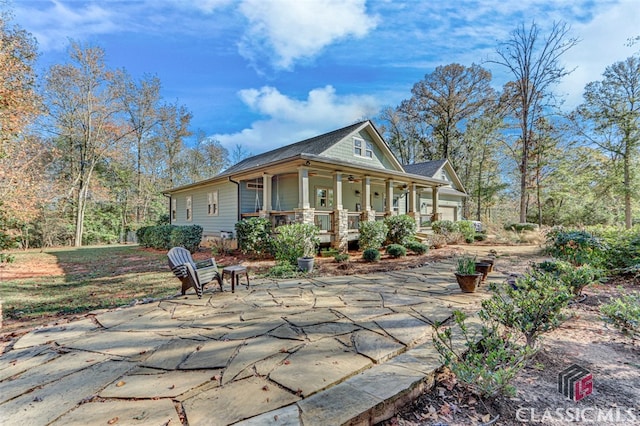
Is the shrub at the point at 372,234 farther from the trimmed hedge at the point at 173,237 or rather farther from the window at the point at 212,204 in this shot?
the window at the point at 212,204

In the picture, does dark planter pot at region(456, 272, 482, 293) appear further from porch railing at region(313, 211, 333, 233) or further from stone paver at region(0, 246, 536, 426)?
porch railing at region(313, 211, 333, 233)

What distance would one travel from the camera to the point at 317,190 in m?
13.3

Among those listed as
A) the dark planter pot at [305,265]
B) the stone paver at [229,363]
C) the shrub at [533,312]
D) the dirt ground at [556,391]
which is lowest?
the dirt ground at [556,391]

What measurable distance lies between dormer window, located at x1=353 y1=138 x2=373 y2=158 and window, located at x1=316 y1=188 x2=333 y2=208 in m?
2.39

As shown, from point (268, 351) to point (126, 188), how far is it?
24.7 metres

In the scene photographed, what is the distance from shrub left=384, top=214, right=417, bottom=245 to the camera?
11.6 m

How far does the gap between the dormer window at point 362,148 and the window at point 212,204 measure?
735cm

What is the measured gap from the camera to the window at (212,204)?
13820 mm

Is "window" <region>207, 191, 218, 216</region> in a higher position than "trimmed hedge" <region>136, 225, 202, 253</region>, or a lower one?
higher

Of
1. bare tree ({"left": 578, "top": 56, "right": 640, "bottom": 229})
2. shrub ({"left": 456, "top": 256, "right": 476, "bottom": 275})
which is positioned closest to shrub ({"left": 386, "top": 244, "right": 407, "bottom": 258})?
shrub ({"left": 456, "top": 256, "right": 476, "bottom": 275})

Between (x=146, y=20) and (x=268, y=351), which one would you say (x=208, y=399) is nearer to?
(x=268, y=351)

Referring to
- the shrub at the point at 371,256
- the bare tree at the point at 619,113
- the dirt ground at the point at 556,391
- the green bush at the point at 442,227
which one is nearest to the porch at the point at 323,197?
the green bush at the point at 442,227

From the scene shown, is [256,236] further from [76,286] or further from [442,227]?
[442,227]

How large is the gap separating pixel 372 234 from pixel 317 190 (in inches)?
158
